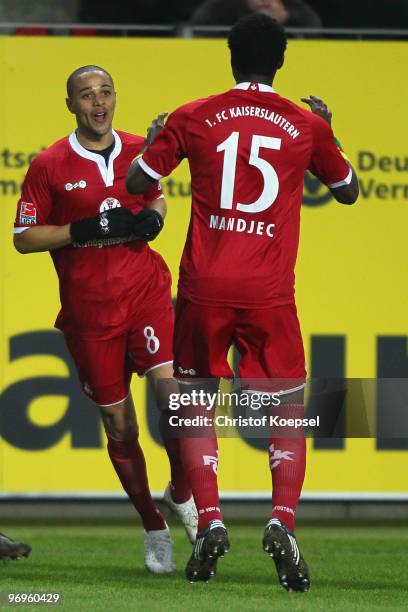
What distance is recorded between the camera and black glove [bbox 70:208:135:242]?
6.92 m

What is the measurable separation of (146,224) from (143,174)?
71 centimetres

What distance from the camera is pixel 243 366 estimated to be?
20.6ft

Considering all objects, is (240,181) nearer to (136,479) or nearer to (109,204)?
(109,204)

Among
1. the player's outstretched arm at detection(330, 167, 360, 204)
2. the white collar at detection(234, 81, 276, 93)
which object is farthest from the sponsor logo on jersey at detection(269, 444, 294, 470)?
the white collar at detection(234, 81, 276, 93)

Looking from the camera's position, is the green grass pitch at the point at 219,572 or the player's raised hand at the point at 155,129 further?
the player's raised hand at the point at 155,129

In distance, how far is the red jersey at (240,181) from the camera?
6133 mm

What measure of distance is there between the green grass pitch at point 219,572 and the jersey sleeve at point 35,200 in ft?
4.93

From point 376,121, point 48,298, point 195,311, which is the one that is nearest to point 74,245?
point 195,311

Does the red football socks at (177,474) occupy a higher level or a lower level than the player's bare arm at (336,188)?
lower

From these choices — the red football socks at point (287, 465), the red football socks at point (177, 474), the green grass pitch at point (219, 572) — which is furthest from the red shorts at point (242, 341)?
the red football socks at point (177, 474)

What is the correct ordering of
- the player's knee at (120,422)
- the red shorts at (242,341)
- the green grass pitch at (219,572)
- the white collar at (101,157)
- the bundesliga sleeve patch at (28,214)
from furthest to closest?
the player's knee at (120,422)
the white collar at (101,157)
the bundesliga sleeve patch at (28,214)
the red shorts at (242,341)
the green grass pitch at (219,572)

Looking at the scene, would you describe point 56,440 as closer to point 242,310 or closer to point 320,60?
point 320,60

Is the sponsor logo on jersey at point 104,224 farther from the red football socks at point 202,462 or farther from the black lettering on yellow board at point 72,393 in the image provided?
the black lettering on yellow board at point 72,393

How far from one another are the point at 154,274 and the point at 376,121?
229cm
